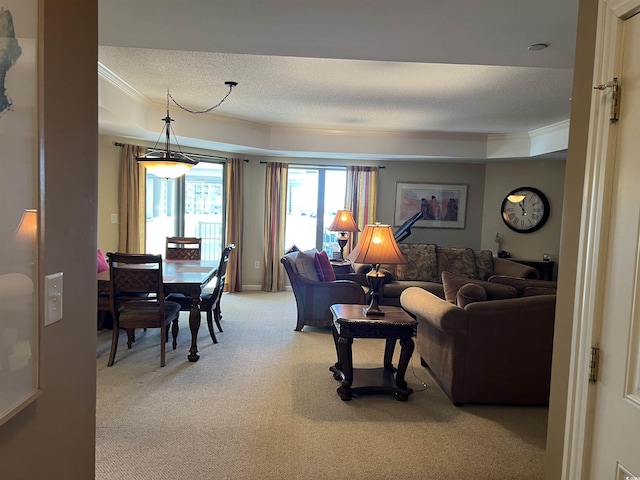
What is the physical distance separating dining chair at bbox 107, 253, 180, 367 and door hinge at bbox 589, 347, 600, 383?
3004 millimetres

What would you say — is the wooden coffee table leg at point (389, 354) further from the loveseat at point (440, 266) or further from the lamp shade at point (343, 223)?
the lamp shade at point (343, 223)

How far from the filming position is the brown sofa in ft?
10.2

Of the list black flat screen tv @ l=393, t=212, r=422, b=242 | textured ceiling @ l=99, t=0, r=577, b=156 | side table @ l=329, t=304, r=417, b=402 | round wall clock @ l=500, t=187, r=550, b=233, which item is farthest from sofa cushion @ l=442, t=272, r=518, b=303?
round wall clock @ l=500, t=187, r=550, b=233

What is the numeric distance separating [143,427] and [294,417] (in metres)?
0.96

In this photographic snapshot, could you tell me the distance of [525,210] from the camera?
6.79 meters

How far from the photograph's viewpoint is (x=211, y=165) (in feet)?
22.3

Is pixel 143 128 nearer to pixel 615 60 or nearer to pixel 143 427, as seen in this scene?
pixel 143 427

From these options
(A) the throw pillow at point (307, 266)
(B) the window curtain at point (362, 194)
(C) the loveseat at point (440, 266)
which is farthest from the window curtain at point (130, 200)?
(B) the window curtain at point (362, 194)

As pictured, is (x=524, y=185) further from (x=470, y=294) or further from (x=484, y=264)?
(x=470, y=294)

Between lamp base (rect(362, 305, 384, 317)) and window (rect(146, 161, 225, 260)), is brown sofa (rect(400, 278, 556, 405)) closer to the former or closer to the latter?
lamp base (rect(362, 305, 384, 317))

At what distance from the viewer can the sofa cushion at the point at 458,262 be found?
619 cm

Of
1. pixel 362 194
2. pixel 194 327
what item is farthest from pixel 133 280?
pixel 362 194

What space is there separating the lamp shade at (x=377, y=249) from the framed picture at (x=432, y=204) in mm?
4039

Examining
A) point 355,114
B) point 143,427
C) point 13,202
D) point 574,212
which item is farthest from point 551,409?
point 355,114
